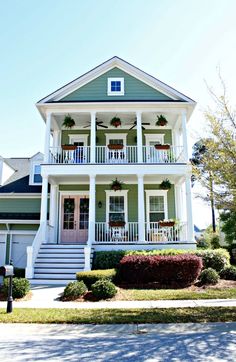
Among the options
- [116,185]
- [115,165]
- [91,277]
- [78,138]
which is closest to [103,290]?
[91,277]

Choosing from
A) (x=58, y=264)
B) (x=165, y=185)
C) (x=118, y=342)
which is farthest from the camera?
(x=165, y=185)

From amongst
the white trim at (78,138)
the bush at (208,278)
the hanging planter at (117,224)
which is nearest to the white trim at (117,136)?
the white trim at (78,138)

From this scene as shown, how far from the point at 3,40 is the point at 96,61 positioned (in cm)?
729

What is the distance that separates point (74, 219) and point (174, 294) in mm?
8414

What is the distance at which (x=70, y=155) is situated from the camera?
16266mm

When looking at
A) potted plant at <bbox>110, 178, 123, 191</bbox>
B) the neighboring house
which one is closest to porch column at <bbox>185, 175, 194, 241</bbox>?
the neighboring house

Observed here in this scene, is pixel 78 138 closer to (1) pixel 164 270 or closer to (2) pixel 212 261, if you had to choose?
(1) pixel 164 270

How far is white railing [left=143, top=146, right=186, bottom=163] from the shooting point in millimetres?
16312

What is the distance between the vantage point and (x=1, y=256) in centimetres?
1769

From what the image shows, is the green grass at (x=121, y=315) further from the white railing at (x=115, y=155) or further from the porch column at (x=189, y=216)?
the white railing at (x=115, y=155)

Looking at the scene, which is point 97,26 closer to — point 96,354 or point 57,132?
point 57,132

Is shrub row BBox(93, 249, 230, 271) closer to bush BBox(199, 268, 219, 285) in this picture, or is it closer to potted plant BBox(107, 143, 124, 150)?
bush BBox(199, 268, 219, 285)

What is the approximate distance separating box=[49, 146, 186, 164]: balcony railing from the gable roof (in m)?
2.54

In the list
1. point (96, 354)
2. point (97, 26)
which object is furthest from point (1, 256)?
point (96, 354)
